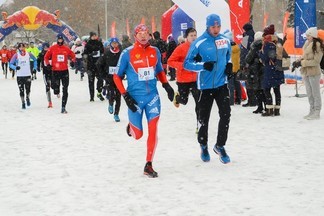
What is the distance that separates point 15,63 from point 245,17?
22.9ft

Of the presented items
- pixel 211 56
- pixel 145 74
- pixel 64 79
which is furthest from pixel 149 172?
pixel 64 79

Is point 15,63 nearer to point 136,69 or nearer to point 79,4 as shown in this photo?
point 136,69

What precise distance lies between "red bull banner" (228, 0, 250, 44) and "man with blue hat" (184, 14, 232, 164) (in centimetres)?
936

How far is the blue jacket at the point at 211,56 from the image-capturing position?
7086mm

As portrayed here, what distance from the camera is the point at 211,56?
7.09 meters

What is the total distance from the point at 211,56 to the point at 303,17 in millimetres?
7413

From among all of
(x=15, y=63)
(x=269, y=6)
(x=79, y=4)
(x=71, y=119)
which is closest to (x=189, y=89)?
(x=71, y=119)

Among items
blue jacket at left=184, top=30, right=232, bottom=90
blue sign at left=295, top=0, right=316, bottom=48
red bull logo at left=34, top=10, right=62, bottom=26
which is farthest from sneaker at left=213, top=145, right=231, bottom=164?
red bull logo at left=34, top=10, right=62, bottom=26

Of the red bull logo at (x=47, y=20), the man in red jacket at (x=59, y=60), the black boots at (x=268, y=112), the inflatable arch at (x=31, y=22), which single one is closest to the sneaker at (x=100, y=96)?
the man in red jacket at (x=59, y=60)

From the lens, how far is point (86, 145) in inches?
360

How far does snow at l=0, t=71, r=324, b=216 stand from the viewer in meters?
5.49

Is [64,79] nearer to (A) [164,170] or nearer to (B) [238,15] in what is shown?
(B) [238,15]

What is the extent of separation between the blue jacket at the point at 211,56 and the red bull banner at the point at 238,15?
9.36 meters

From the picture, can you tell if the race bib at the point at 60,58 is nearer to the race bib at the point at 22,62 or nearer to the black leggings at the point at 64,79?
the black leggings at the point at 64,79
